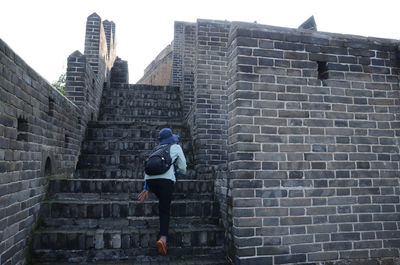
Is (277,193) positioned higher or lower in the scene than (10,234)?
higher

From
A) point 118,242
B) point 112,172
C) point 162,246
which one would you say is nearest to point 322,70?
point 162,246

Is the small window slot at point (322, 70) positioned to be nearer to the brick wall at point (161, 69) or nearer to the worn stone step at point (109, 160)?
the worn stone step at point (109, 160)

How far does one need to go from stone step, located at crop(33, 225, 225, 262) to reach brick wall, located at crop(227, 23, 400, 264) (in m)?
0.69

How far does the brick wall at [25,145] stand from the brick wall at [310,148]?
8.09 feet

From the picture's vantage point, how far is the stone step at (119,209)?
3969mm

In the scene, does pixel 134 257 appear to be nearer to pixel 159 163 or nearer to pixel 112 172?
pixel 159 163

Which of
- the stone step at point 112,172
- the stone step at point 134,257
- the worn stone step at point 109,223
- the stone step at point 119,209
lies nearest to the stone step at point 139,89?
the stone step at point 112,172

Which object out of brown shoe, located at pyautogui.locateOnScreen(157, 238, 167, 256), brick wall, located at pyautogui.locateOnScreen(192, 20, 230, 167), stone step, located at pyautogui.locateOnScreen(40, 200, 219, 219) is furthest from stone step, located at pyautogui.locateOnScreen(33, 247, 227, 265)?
brick wall, located at pyautogui.locateOnScreen(192, 20, 230, 167)

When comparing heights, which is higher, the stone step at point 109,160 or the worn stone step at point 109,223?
the stone step at point 109,160

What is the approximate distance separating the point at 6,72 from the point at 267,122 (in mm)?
2953

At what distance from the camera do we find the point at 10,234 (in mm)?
3076

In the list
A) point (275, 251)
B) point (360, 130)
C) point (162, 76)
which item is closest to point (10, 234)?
point (275, 251)

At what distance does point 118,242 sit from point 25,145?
65.7 inches

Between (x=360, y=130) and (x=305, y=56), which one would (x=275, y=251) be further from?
(x=305, y=56)
